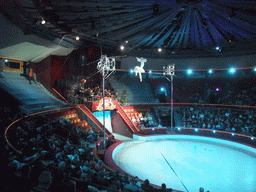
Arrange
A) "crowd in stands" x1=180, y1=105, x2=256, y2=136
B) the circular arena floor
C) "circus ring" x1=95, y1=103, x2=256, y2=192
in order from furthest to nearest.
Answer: "crowd in stands" x1=180, y1=105, x2=256, y2=136
"circus ring" x1=95, y1=103, x2=256, y2=192
the circular arena floor

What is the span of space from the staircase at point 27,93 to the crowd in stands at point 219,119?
38.3 ft

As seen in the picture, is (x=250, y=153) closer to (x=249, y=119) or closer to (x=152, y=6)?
(x=249, y=119)

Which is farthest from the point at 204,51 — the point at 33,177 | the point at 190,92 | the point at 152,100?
the point at 33,177

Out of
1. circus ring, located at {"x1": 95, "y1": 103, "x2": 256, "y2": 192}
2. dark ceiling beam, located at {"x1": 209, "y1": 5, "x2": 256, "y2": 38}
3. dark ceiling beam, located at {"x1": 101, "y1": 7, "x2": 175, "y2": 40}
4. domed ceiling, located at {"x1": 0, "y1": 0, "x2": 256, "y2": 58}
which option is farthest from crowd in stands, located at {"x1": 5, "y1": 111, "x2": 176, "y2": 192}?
dark ceiling beam, located at {"x1": 209, "y1": 5, "x2": 256, "y2": 38}

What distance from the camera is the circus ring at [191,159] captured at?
823 cm

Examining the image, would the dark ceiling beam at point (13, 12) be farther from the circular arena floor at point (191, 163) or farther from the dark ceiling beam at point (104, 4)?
the circular arena floor at point (191, 163)

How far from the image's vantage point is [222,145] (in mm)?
14203

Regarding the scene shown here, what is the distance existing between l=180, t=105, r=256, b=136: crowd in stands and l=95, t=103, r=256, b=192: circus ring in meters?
1.17

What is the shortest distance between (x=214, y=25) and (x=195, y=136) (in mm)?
8929

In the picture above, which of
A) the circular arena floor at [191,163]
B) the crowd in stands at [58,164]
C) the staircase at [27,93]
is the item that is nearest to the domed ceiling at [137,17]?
the staircase at [27,93]

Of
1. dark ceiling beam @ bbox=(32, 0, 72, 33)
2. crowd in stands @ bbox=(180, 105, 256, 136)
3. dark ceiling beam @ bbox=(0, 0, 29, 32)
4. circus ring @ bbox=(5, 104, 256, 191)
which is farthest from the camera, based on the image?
crowd in stands @ bbox=(180, 105, 256, 136)

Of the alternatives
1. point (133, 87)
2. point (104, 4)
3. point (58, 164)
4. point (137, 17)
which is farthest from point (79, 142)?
point (133, 87)

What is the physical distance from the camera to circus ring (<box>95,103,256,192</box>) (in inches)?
324

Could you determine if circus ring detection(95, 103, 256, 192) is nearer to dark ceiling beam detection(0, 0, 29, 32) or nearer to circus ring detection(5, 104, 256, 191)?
circus ring detection(5, 104, 256, 191)
